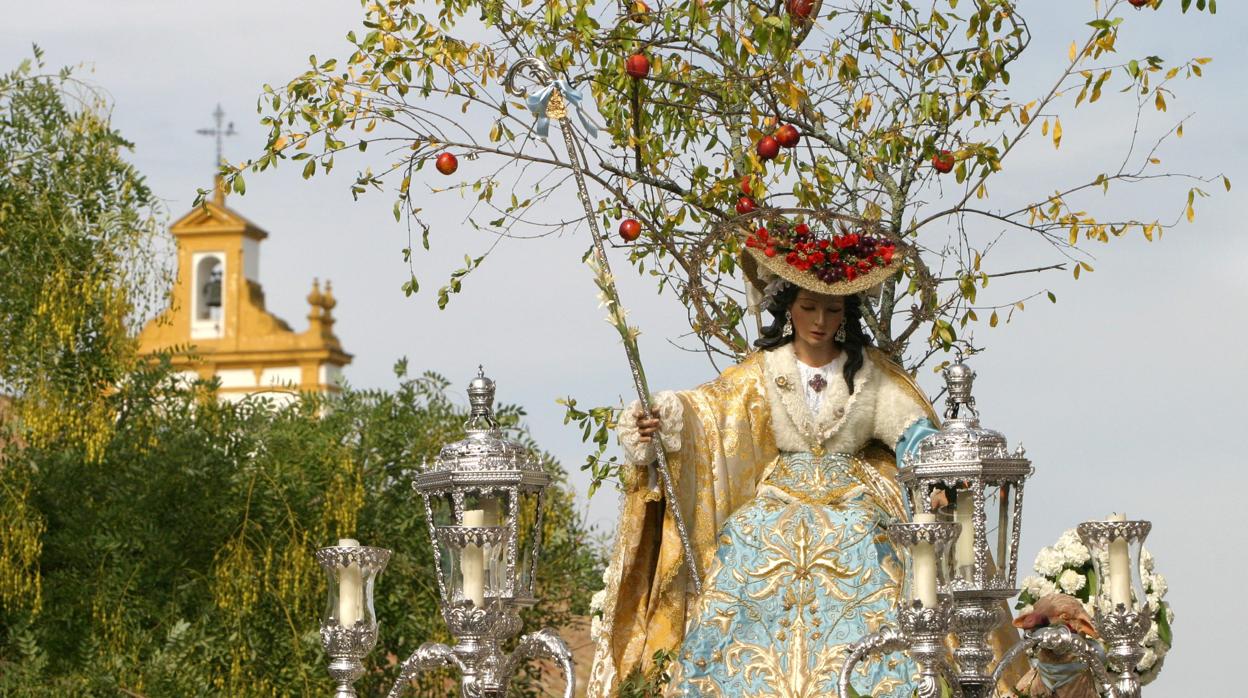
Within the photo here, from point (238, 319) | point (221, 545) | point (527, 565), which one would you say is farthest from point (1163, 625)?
→ point (238, 319)

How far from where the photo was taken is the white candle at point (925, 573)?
25.5 ft

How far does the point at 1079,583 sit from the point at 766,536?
6.35ft

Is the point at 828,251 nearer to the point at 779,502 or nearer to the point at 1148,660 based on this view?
the point at 779,502

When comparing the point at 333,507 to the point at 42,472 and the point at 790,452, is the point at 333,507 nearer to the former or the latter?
the point at 42,472

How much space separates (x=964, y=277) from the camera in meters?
11.4

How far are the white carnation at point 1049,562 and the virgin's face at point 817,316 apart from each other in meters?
1.50

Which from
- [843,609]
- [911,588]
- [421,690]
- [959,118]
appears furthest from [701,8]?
[421,690]

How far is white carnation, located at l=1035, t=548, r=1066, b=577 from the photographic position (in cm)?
1079

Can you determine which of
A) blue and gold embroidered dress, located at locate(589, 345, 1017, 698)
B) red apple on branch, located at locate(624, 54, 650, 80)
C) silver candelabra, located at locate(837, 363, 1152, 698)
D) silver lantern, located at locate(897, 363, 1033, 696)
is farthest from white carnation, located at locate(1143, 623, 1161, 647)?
red apple on branch, located at locate(624, 54, 650, 80)

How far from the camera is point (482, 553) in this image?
846 centimetres

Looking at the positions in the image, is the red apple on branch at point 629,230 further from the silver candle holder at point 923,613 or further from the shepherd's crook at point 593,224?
the silver candle holder at point 923,613

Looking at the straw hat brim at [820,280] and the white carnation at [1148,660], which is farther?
the white carnation at [1148,660]

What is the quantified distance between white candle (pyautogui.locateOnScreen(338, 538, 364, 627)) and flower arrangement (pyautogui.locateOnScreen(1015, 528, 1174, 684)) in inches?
133


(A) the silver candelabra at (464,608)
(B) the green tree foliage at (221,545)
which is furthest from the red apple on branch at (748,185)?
(B) the green tree foliage at (221,545)
